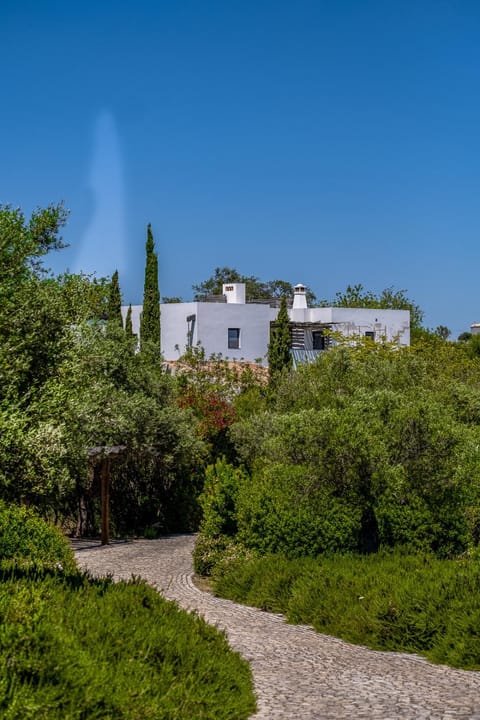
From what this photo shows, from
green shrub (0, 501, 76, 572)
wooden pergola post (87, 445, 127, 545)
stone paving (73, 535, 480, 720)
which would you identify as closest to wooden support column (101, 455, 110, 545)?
wooden pergola post (87, 445, 127, 545)

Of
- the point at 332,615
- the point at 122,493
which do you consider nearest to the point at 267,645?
the point at 332,615

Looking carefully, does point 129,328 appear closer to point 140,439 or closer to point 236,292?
point 140,439

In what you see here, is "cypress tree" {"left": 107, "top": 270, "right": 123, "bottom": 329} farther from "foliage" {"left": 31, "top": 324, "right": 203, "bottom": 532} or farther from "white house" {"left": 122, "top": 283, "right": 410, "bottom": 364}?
"foliage" {"left": 31, "top": 324, "right": 203, "bottom": 532}

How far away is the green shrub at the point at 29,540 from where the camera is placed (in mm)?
16984

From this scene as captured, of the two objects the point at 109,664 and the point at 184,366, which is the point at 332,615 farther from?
the point at 184,366

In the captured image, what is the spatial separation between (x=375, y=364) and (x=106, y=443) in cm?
767

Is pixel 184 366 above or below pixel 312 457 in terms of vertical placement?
above

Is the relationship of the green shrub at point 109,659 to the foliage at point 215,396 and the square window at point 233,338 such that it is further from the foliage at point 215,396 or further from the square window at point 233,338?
the square window at point 233,338

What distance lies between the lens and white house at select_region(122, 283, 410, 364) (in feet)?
200

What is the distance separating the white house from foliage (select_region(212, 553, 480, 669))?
1545 inches

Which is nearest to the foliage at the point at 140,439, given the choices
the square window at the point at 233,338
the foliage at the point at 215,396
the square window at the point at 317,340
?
the foliage at the point at 215,396

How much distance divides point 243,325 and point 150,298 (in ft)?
30.0

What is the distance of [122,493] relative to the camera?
1159 inches

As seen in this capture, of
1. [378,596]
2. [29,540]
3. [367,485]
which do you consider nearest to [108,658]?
[378,596]
